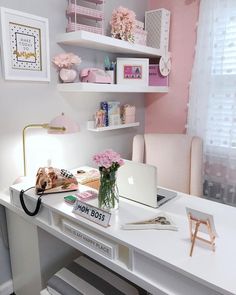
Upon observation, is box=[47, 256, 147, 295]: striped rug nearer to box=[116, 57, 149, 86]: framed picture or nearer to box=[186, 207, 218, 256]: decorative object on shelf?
box=[186, 207, 218, 256]: decorative object on shelf

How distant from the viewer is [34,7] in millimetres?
1595

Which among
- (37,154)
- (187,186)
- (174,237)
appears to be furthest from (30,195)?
(187,186)

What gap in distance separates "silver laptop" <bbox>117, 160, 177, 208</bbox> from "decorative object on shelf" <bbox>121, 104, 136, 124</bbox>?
3.08 feet

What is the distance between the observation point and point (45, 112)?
5.79 feet

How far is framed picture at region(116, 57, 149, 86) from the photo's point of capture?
2.04m

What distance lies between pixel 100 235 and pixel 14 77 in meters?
1.06

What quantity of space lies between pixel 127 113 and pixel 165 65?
1.76ft

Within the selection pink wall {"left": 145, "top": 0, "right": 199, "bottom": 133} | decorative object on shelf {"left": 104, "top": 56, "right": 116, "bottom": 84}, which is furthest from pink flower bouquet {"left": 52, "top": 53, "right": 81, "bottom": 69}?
pink wall {"left": 145, "top": 0, "right": 199, "bottom": 133}

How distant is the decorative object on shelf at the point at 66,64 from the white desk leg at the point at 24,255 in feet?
3.10

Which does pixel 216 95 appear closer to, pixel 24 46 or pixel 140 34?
pixel 140 34

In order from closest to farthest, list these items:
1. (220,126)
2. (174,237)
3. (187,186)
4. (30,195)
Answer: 1. (174,237)
2. (30,195)
3. (187,186)
4. (220,126)

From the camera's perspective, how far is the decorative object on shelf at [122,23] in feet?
6.22

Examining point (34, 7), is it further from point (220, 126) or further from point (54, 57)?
point (220, 126)

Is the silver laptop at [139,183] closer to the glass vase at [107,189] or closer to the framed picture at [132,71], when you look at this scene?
the glass vase at [107,189]
